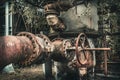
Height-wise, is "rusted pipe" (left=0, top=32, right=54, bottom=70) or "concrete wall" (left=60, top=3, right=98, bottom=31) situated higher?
"concrete wall" (left=60, top=3, right=98, bottom=31)

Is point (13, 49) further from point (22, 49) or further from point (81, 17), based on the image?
point (81, 17)

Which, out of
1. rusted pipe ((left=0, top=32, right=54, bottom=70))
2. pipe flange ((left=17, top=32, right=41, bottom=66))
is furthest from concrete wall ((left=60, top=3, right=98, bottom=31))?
pipe flange ((left=17, top=32, right=41, bottom=66))

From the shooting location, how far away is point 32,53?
6152 mm

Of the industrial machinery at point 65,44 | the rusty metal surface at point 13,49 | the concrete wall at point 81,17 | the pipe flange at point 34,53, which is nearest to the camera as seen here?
the rusty metal surface at point 13,49

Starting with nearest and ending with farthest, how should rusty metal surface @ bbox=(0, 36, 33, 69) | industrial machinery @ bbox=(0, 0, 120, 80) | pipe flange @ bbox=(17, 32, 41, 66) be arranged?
rusty metal surface @ bbox=(0, 36, 33, 69)
industrial machinery @ bbox=(0, 0, 120, 80)
pipe flange @ bbox=(17, 32, 41, 66)

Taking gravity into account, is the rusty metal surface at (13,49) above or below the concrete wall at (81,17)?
below

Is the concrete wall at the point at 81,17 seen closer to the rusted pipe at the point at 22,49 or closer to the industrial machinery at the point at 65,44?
the industrial machinery at the point at 65,44

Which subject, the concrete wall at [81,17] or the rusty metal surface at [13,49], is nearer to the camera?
the rusty metal surface at [13,49]

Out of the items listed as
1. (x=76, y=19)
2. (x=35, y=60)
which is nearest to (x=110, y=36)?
(x=76, y=19)

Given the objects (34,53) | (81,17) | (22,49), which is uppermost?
(81,17)

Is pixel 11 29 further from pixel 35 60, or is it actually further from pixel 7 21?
pixel 35 60

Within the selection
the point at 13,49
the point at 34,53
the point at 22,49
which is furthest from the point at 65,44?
the point at 13,49

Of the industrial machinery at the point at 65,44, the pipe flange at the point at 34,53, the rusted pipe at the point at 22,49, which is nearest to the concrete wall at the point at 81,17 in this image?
the industrial machinery at the point at 65,44

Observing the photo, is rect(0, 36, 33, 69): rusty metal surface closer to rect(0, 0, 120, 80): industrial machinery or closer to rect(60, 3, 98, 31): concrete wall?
rect(0, 0, 120, 80): industrial machinery
